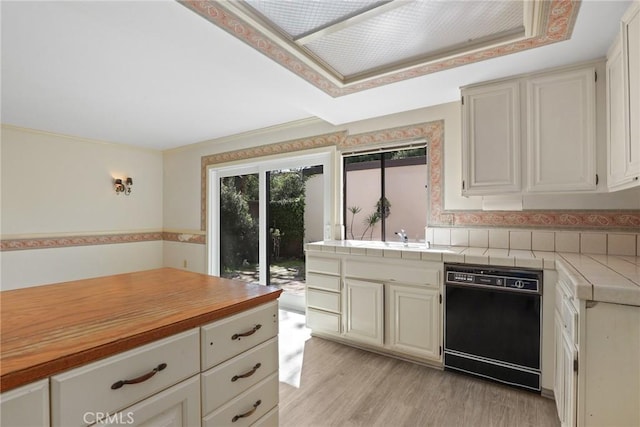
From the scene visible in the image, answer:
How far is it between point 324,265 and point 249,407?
65.9 inches

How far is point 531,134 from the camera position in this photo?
86.4 inches

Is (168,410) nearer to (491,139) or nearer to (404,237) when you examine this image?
(404,237)

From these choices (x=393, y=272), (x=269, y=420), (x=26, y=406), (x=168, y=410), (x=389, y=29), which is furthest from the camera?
(x=393, y=272)

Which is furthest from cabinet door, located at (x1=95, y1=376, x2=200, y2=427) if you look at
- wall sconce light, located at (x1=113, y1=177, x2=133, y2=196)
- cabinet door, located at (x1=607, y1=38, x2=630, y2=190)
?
wall sconce light, located at (x1=113, y1=177, x2=133, y2=196)

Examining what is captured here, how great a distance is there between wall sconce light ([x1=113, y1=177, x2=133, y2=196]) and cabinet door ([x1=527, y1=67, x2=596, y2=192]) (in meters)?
5.20

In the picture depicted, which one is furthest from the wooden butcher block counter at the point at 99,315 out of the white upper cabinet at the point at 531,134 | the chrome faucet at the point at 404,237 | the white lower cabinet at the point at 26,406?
the white upper cabinet at the point at 531,134

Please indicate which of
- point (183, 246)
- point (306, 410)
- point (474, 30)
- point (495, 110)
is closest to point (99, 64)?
point (474, 30)

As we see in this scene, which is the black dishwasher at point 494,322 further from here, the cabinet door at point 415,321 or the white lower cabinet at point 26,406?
the white lower cabinet at point 26,406

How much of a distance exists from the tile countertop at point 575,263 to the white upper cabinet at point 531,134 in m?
0.49

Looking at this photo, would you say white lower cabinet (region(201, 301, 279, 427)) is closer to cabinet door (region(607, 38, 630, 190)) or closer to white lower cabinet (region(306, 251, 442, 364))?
white lower cabinet (region(306, 251, 442, 364))

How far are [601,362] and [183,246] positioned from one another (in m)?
5.04

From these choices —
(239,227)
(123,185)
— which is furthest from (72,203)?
(239,227)

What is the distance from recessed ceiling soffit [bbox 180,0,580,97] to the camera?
5.22 ft
